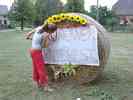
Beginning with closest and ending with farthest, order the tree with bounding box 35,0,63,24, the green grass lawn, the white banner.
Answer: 1. the green grass lawn
2. the white banner
3. the tree with bounding box 35,0,63,24

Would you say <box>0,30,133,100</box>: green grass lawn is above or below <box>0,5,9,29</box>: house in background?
below

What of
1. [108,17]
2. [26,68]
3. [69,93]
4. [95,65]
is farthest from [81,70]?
[108,17]

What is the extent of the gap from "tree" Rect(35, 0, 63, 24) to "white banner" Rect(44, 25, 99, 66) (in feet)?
200

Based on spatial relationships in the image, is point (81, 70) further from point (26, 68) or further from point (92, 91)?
point (26, 68)

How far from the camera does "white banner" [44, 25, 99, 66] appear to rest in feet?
30.6

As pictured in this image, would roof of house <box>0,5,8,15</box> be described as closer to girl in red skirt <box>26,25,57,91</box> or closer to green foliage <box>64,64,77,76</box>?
green foliage <box>64,64,77,76</box>

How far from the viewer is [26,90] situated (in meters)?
8.97

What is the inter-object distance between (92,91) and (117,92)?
1.83 ft

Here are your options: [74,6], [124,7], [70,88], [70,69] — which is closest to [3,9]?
[124,7]

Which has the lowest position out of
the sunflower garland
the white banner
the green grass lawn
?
the green grass lawn

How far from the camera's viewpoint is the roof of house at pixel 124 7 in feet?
280

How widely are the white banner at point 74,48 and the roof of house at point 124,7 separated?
7550 centimetres

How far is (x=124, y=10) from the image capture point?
286ft

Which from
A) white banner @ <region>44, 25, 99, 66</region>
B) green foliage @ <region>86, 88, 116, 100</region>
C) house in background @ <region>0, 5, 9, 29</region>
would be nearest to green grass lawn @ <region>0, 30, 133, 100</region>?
green foliage @ <region>86, 88, 116, 100</region>
